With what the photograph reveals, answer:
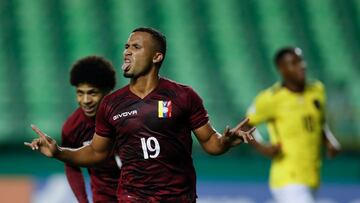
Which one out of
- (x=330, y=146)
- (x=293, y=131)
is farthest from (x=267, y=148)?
(x=330, y=146)

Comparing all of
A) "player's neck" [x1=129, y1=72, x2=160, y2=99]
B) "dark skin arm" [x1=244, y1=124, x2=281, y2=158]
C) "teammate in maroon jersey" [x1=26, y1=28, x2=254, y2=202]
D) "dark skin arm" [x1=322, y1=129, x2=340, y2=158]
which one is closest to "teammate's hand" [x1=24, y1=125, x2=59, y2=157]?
"teammate in maroon jersey" [x1=26, y1=28, x2=254, y2=202]

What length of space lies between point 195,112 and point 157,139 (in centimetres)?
27

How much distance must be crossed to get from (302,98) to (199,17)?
14.5ft

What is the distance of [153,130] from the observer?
4852 millimetres

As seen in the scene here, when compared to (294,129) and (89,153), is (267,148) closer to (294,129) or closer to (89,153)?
(294,129)

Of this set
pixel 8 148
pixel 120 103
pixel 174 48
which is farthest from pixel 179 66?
pixel 120 103

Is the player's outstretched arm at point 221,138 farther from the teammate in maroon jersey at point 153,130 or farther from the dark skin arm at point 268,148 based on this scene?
the dark skin arm at point 268,148

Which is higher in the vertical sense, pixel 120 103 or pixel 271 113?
pixel 120 103

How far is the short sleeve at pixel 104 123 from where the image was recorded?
4957mm

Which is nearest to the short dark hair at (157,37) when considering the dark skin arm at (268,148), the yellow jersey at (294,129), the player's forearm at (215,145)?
the player's forearm at (215,145)

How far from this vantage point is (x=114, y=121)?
4906 mm

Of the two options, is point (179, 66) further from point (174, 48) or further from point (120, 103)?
point (120, 103)

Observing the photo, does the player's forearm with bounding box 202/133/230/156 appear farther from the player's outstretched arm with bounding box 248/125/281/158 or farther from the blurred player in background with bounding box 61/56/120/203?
the player's outstretched arm with bounding box 248/125/281/158

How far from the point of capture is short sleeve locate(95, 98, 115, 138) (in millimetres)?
4957
